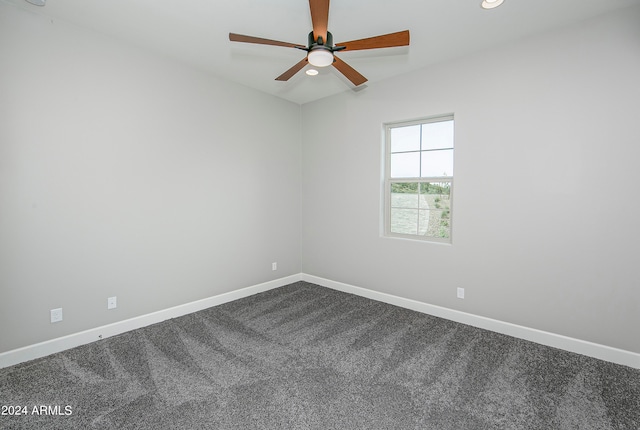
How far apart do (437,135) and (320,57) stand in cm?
193

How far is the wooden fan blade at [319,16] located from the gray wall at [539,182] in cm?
186

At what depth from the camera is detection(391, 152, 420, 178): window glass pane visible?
3689 millimetres

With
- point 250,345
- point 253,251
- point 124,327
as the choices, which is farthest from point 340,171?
point 124,327

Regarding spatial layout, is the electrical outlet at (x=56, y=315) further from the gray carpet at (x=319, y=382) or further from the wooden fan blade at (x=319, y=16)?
the wooden fan blade at (x=319, y=16)

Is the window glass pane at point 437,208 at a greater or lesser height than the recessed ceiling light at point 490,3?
lesser

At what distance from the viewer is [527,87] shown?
282 centimetres

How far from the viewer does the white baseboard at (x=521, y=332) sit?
246 cm

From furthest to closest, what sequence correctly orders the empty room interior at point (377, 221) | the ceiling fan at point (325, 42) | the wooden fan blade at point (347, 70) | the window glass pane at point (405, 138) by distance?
the window glass pane at point (405, 138)
the wooden fan blade at point (347, 70)
the empty room interior at point (377, 221)
the ceiling fan at point (325, 42)

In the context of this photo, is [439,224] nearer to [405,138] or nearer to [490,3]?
[405,138]

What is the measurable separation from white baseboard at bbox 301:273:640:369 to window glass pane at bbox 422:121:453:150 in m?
1.83

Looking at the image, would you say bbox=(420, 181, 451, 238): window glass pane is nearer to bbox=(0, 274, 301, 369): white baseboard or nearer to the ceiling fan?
the ceiling fan

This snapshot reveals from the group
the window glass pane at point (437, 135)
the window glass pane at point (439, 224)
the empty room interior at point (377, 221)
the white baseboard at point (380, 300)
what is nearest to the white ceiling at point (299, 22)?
the empty room interior at point (377, 221)

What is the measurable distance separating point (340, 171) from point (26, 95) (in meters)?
3.22

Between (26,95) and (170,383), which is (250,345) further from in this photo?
(26,95)
